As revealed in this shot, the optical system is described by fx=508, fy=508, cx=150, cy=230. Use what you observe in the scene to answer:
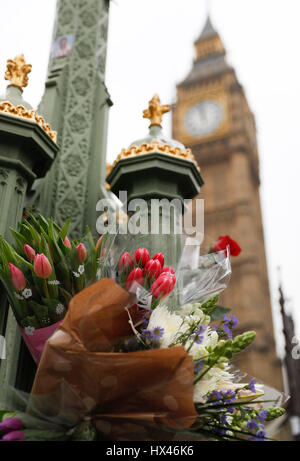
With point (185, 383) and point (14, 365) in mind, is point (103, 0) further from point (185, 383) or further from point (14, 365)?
point (185, 383)

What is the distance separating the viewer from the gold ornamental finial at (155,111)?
2.68 meters

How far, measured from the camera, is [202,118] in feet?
111

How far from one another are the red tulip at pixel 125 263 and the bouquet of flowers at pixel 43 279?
0.08m

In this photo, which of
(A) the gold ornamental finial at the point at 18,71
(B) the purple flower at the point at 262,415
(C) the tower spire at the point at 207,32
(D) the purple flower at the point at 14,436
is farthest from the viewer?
(C) the tower spire at the point at 207,32

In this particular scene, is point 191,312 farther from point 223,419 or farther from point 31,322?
point 31,322

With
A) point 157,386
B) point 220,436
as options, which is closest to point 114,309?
point 157,386

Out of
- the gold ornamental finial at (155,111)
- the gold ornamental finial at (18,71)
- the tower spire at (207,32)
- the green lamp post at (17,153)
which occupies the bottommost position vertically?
the green lamp post at (17,153)

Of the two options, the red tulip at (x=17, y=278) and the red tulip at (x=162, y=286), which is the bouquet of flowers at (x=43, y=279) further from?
the red tulip at (x=162, y=286)

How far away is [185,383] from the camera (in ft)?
3.40

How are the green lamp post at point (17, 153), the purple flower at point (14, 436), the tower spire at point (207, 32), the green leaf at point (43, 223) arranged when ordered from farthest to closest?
the tower spire at point (207, 32) → the green lamp post at point (17, 153) → the green leaf at point (43, 223) → the purple flower at point (14, 436)

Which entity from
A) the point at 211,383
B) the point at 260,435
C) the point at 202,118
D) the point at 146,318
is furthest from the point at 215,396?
the point at 202,118

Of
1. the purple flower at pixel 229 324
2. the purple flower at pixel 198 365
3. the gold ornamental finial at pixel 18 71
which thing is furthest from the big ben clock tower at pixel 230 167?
the purple flower at pixel 198 365

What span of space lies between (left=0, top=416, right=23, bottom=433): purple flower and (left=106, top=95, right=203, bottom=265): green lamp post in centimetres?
134

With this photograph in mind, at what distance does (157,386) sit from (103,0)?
3112 mm
